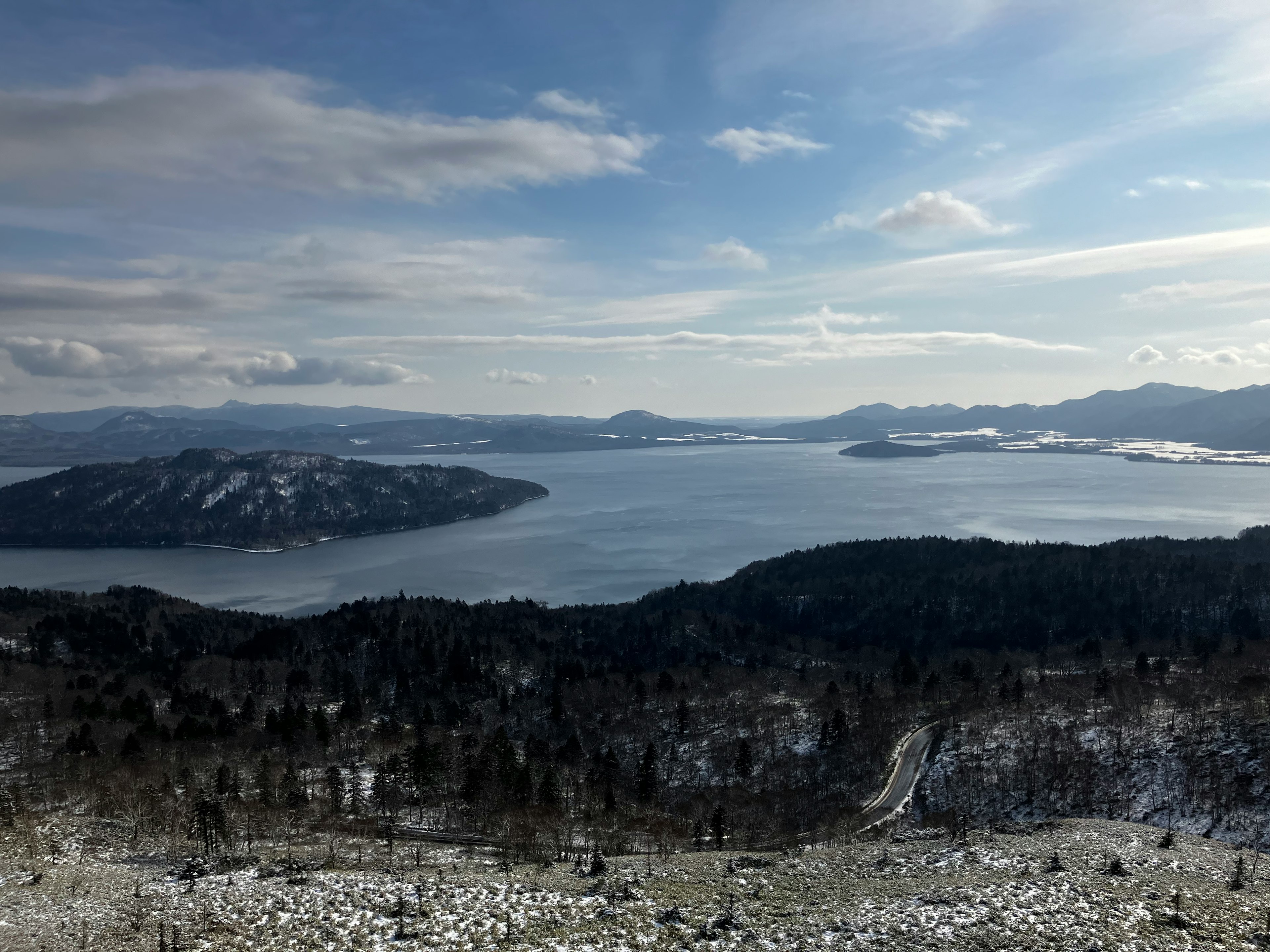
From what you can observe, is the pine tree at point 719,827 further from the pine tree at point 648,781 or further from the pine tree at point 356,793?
the pine tree at point 356,793

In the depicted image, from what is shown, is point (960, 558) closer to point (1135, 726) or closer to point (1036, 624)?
point (1036, 624)

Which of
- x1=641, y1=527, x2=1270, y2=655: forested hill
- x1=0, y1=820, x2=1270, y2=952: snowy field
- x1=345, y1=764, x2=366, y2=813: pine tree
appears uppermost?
x1=0, y1=820, x2=1270, y2=952: snowy field

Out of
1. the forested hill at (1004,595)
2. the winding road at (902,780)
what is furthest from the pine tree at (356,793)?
the forested hill at (1004,595)

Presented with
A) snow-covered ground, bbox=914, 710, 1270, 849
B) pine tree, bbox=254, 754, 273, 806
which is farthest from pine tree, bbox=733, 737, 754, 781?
pine tree, bbox=254, 754, 273, 806

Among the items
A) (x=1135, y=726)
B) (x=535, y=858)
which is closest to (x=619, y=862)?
(x=535, y=858)

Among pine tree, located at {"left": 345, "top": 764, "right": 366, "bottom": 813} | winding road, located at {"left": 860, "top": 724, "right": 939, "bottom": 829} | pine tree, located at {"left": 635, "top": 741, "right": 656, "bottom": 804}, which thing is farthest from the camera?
pine tree, located at {"left": 635, "top": 741, "right": 656, "bottom": 804}

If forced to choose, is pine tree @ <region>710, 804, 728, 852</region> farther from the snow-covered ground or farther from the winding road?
the snow-covered ground
